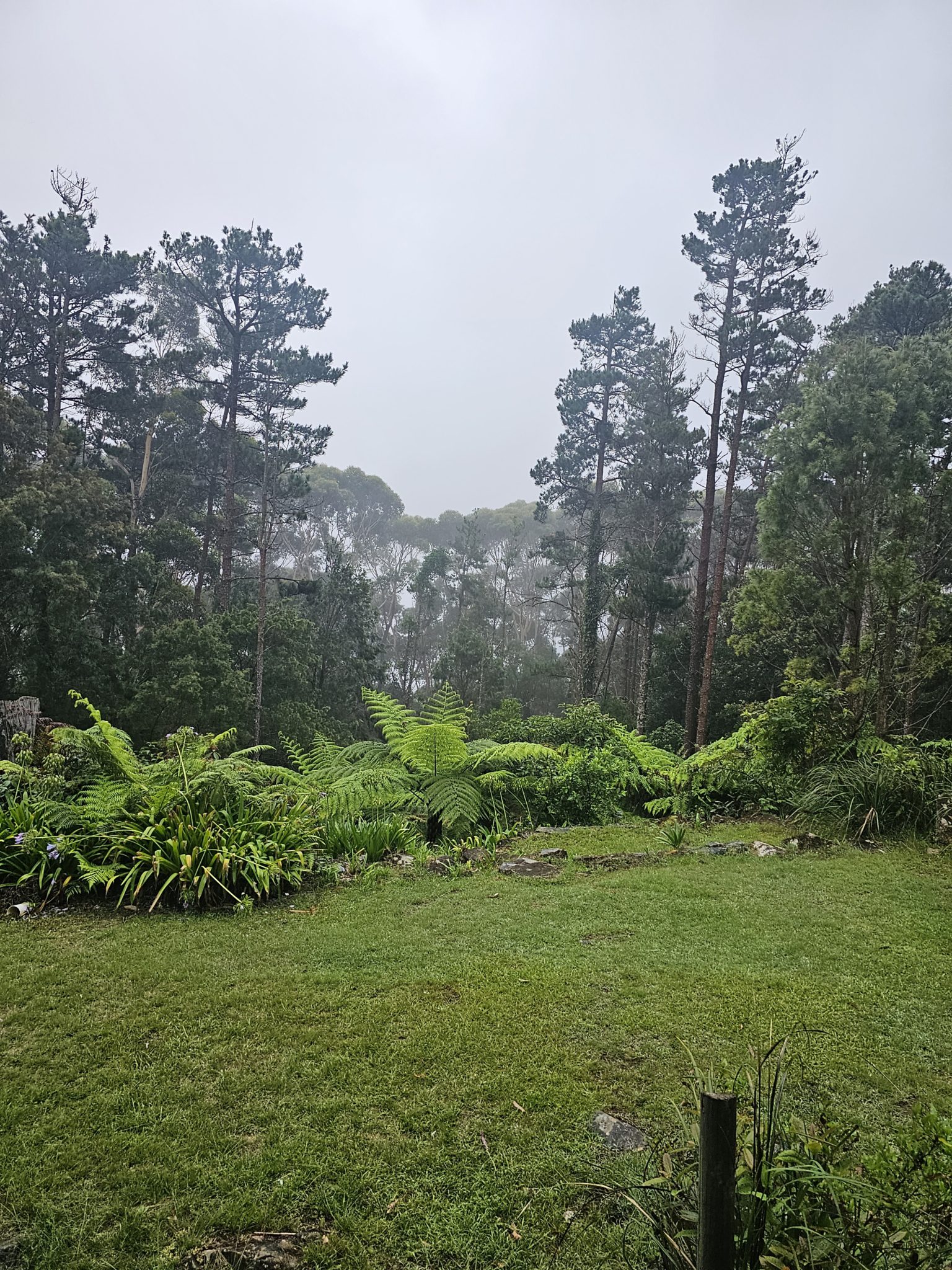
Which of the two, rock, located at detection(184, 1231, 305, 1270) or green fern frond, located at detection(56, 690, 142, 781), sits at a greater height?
green fern frond, located at detection(56, 690, 142, 781)

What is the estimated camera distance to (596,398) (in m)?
21.7

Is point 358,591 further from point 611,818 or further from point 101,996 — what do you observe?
point 101,996

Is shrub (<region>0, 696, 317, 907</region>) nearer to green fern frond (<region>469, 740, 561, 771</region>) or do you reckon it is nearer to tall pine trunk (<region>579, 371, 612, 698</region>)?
green fern frond (<region>469, 740, 561, 771</region>)

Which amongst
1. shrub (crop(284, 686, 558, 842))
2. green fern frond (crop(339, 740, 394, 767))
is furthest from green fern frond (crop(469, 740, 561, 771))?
green fern frond (crop(339, 740, 394, 767))

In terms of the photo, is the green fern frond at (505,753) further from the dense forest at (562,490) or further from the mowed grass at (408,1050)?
the dense forest at (562,490)

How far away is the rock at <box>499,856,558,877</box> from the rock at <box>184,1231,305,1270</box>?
2926 mm

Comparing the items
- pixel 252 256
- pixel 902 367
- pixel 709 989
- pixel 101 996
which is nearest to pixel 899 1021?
pixel 709 989

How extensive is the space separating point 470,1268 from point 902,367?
35.8ft

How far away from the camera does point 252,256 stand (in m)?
19.2

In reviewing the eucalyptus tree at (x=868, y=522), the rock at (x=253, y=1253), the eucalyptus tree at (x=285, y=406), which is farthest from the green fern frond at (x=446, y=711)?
the eucalyptus tree at (x=285, y=406)

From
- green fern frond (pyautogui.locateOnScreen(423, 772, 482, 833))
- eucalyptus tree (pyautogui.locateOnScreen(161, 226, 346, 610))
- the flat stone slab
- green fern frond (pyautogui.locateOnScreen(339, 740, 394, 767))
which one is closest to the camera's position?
the flat stone slab

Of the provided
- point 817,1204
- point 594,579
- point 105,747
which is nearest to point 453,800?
point 105,747

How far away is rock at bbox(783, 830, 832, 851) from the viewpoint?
474 cm

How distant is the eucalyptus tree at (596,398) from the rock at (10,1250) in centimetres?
2050
